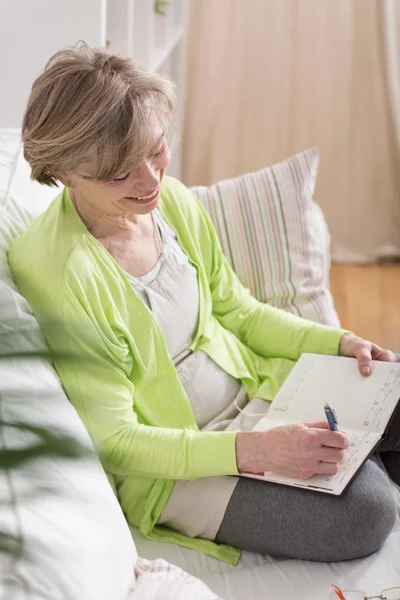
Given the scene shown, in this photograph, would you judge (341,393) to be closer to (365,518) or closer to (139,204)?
(365,518)

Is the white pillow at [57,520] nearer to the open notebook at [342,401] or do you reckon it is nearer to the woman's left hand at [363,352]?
the open notebook at [342,401]

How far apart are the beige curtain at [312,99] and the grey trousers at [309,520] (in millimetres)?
2116

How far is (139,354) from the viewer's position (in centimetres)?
134

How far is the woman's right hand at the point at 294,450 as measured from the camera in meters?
1.24

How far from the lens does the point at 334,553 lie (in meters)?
1.27

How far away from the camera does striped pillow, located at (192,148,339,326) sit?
6.56ft

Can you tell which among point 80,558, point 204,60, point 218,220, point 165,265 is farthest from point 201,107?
point 80,558

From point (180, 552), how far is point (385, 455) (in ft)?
1.52

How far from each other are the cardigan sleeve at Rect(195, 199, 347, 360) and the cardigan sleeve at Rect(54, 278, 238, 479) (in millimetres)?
371

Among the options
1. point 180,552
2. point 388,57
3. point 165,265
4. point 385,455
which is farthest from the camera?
point 388,57

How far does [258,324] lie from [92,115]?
1.97 ft

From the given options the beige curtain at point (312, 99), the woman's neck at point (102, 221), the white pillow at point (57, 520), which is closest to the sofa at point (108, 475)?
the white pillow at point (57, 520)

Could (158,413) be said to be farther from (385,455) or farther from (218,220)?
(218,220)

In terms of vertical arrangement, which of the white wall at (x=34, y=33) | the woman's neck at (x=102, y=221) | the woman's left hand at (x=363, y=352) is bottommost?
the woman's left hand at (x=363, y=352)
